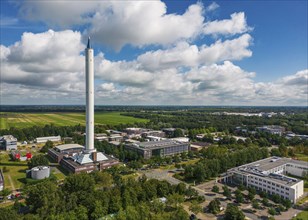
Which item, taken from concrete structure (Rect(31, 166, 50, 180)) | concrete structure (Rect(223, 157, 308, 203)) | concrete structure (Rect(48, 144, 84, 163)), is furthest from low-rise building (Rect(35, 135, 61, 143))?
concrete structure (Rect(223, 157, 308, 203))

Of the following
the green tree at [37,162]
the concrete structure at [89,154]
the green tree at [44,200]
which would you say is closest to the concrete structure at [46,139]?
the concrete structure at [89,154]

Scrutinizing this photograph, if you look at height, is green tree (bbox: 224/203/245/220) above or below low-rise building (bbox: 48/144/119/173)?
below

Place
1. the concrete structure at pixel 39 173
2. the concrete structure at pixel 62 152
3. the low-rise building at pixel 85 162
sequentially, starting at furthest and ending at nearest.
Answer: the concrete structure at pixel 62 152, the low-rise building at pixel 85 162, the concrete structure at pixel 39 173

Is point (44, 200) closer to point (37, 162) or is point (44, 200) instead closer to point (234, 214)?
point (37, 162)

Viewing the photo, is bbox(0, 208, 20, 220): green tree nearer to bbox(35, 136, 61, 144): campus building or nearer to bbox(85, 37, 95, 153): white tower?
bbox(85, 37, 95, 153): white tower

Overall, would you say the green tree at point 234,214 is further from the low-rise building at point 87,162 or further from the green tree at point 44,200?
the low-rise building at point 87,162

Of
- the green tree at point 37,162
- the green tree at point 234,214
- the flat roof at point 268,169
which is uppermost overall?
the green tree at point 37,162

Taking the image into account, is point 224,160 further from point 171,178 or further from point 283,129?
point 283,129

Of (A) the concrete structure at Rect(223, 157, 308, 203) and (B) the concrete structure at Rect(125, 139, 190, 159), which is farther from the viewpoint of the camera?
(B) the concrete structure at Rect(125, 139, 190, 159)
